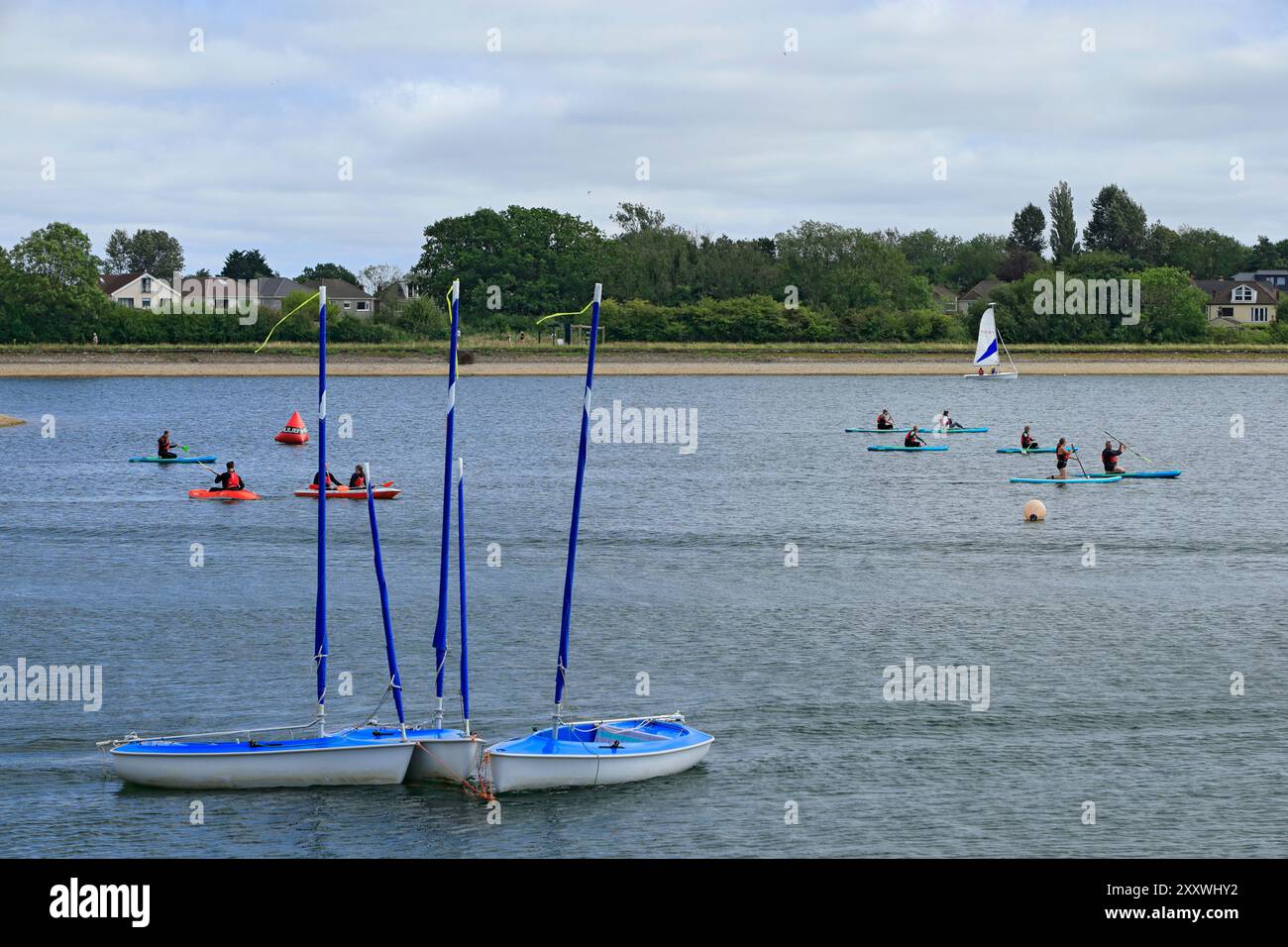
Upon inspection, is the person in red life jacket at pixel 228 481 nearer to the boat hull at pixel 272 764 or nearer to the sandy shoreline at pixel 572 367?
the boat hull at pixel 272 764

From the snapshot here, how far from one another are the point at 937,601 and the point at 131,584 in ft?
74.9

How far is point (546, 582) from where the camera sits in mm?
44875

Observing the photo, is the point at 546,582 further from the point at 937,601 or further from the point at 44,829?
the point at 44,829

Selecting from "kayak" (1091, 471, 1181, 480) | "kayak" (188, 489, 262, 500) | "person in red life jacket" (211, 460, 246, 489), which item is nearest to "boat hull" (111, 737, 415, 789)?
"kayak" (188, 489, 262, 500)

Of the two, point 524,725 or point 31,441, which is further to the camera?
point 31,441

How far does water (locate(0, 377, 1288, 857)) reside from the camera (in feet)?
79.8

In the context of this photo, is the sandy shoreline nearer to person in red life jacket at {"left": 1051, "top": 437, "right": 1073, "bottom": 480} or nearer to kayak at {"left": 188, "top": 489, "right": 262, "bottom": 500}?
person in red life jacket at {"left": 1051, "top": 437, "right": 1073, "bottom": 480}

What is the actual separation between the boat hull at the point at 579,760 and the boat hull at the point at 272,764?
5.27 ft

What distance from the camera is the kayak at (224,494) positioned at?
207 ft

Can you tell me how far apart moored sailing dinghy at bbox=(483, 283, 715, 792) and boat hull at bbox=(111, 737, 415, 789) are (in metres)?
1.69

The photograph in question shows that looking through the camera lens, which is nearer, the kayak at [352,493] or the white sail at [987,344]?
the kayak at [352,493]

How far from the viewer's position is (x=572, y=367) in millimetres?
165375

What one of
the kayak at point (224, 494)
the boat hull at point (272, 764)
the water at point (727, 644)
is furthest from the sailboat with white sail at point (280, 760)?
the kayak at point (224, 494)
